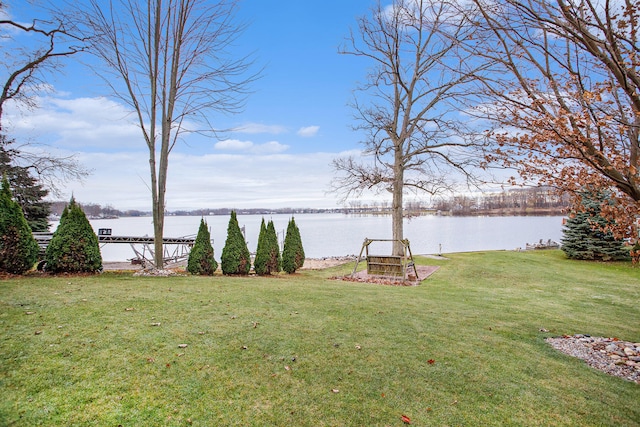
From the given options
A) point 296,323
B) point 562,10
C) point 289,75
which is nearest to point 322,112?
point 289,75

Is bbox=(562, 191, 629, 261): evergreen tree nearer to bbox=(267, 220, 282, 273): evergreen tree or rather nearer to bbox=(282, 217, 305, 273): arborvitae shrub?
bbox=(282, 217, 305, 273): arborvitae shrub

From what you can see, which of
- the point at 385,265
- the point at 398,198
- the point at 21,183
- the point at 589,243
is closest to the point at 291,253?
the point at 385,265

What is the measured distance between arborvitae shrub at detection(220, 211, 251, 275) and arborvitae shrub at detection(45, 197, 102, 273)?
347 centimetres

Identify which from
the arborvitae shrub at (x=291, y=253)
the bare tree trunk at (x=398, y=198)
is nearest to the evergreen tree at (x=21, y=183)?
the arborvitae shrub at (x=291, y=253)

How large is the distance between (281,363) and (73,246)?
7219 mm

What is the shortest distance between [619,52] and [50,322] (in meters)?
6.53

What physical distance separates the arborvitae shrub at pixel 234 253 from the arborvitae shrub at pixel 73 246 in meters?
3.47

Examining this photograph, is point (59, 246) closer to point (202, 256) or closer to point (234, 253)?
point (202, 256)

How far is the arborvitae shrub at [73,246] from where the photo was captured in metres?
8.25

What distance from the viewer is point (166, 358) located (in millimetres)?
3559

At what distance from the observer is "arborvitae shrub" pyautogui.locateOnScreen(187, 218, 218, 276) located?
10609mm

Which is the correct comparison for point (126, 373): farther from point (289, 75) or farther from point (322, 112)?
point (322, 112)

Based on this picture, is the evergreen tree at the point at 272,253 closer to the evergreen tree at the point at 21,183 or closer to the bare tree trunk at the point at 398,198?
the bare tree trunk at the point at 398,198

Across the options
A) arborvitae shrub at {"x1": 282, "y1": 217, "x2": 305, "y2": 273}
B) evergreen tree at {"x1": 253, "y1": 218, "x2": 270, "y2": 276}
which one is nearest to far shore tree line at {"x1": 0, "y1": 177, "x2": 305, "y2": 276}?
evergreen tree at {"x1": 253, "y1": 218, "x2": 270, "y2": 276}
